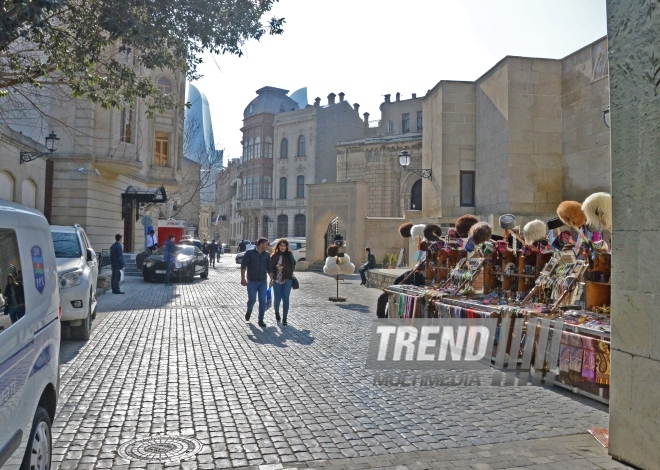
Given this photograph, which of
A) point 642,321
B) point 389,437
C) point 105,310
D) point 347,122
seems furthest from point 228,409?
point 347,122

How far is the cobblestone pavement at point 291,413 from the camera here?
4.29 metres

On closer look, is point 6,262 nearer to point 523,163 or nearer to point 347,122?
point 523,163

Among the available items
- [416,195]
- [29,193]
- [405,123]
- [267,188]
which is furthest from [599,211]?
[267,188]

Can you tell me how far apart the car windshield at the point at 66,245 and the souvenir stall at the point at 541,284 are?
603cm

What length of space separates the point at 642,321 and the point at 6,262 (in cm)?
413

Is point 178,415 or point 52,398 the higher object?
point 52,398

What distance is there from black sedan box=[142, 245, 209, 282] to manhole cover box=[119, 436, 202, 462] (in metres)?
17.9

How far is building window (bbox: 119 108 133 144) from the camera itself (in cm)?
2762

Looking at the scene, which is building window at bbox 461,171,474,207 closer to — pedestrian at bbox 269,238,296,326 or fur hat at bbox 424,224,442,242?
fur hat at bbox 424,224,442,242

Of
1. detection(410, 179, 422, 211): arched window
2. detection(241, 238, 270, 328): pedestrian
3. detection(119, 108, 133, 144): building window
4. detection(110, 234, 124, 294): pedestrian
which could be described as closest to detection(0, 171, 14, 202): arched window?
detection(110, 234, 124, 294): pedestrian

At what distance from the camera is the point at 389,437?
186 inches

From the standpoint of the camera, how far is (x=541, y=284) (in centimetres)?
727

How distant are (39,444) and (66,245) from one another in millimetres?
Answer: 8015

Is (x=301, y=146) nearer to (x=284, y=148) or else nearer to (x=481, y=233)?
(x=284, y=148)
